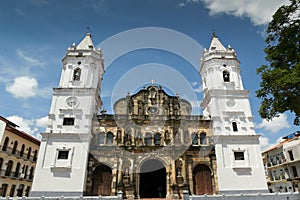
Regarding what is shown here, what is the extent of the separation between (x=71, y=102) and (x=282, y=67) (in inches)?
806

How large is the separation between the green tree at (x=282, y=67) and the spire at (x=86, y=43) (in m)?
21.4

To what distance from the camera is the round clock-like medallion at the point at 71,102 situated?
23969 mm

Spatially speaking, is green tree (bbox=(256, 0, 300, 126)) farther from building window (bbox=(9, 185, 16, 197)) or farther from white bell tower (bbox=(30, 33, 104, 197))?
building window (bbox=(9, 185, 16, 197))

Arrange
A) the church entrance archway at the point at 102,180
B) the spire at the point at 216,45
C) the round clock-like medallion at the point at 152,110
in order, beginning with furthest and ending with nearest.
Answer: the spire at the point at 216,45 → the round clock-like medallion at the point at 152,110 → the church entrance archway at the point at 102,180

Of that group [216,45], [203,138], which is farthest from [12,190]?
[216,45]

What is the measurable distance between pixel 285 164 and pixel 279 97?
2502cm

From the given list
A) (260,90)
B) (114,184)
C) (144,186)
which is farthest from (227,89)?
(114,184)

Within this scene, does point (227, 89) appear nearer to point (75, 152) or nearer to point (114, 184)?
point (114, 184)

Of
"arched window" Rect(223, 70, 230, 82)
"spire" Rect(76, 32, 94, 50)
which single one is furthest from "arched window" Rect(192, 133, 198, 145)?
"spire" Rect(76, 32, 94, 50)

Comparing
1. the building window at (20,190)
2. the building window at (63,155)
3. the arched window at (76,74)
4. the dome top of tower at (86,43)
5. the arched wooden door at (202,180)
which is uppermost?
the dome top of tower at (86,43)

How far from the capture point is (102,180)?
2161cm

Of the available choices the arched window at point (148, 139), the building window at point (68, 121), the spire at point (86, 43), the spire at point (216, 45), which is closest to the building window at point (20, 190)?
the building window at point (68, 121)

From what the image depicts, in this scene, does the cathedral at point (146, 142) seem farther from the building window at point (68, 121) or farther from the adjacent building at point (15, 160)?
the adjacent building at point (15, 160)

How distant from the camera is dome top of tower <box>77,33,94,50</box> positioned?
27.9m
